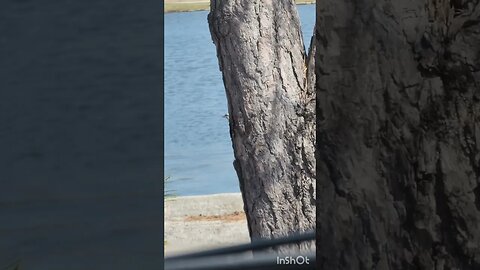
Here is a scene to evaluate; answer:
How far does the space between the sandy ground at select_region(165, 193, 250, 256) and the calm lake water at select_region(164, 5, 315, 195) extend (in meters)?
0.26

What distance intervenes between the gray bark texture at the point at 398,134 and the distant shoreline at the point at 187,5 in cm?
2913

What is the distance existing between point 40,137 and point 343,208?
1.51 ft

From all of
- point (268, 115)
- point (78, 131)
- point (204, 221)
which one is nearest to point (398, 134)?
point (78, 131)

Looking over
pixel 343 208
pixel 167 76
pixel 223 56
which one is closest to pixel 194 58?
pixel 167 76

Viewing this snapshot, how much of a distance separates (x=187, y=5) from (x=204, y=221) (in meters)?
25.7

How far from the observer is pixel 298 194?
5328 mm

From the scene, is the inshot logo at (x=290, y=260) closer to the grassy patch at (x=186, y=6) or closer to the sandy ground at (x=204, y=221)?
the sandy ground at (x=204, y=221)

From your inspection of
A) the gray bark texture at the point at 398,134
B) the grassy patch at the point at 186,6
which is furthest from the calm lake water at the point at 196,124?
the grassy patch at the point at 186,6

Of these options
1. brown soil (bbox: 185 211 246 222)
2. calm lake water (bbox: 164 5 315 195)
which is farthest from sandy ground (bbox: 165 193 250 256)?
calm lake water (bbox: 164 5 315 195)

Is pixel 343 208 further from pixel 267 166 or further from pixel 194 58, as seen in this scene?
pixel 194 58

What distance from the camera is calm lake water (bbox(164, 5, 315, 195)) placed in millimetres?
9945

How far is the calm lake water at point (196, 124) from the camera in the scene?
9.95 meters

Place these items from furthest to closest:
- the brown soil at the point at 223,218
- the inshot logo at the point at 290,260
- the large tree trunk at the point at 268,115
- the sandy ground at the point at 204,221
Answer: the brown soil at the point at 223,218
the sandy ground at the point at 204,221
the large tree trunk at the point at 268,115
the inshot logo at the point at 290,260

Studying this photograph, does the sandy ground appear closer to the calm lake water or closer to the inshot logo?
the calm lake water
